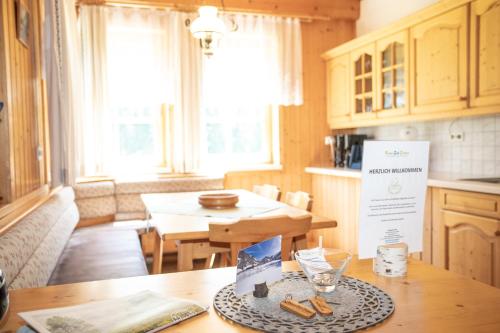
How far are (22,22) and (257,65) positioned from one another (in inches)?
102

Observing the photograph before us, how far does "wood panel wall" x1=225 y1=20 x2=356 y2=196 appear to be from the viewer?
5195 millimetres

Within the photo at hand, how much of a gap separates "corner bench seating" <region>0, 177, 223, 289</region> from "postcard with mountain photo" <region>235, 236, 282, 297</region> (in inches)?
34.7

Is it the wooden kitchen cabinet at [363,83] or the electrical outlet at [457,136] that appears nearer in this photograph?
the electrical outlet at [457,136]

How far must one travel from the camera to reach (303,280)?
3.62 feet

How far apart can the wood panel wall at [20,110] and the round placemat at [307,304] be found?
5.63 feet

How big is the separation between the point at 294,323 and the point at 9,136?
2233mm

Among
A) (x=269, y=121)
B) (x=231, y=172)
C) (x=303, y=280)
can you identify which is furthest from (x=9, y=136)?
(x=269, y=121)

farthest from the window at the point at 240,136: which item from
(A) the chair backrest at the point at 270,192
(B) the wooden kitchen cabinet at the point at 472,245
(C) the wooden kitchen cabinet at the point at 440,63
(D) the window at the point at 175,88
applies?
(B) the wooden kitchen cabinet at the point at 472,245

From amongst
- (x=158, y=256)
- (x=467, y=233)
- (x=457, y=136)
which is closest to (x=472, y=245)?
(x=467, y=233)

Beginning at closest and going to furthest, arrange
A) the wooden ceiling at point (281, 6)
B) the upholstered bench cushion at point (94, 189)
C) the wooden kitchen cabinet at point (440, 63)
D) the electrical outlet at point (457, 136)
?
the wooden kitchen cabinet at point (440, 63)
the electrical outlet at point (457, 136)
the upholstered bench cushion at point (94, 189)
the wooden ceiling at point (281, 6)

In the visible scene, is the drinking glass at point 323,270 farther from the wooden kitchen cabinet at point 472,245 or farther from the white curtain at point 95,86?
the white curtain at point 95,86

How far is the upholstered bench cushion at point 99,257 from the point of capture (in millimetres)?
2436

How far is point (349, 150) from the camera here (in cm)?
485

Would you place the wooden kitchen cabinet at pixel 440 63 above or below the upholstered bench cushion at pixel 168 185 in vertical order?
above
